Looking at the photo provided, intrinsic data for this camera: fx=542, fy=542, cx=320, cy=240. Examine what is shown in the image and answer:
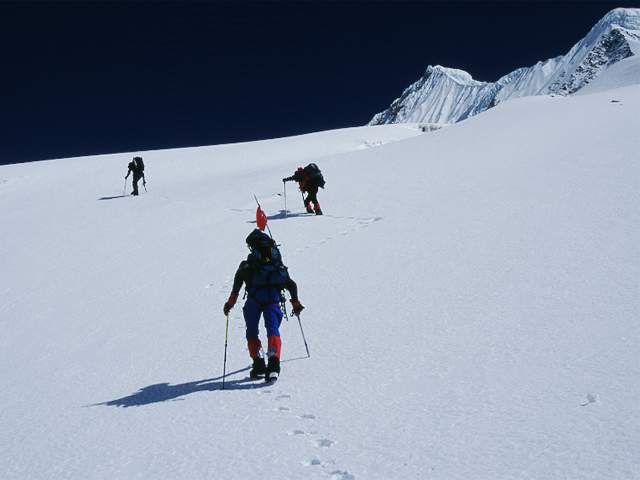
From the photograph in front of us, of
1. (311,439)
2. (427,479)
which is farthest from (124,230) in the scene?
(427,479)

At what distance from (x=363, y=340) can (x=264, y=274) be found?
4.74 ft

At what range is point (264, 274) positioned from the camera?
19.2 ft

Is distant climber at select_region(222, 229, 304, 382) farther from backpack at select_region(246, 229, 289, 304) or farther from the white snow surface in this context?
the white snow surface

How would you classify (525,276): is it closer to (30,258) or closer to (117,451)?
(117,451)

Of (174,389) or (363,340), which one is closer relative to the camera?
(174,389)

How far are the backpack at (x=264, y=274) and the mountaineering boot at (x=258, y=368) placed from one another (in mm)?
614

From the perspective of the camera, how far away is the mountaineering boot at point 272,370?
5438 millimetres

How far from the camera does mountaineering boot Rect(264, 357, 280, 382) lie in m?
5.44

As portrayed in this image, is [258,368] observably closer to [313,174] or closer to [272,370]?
[272,370]

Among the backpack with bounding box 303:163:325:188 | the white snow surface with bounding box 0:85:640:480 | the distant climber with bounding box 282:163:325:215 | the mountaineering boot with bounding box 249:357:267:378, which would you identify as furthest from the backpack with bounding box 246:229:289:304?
the backpack with bounding box 303:163:325:188

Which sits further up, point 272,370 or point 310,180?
point 310,180

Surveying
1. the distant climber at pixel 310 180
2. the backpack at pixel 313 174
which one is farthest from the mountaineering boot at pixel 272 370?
the backpack at pixel 313 174

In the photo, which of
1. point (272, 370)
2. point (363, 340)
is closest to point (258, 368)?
point (272, 370)

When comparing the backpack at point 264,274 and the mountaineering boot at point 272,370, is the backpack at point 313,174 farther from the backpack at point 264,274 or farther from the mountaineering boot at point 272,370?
the mountaineering boot at point 272,370
